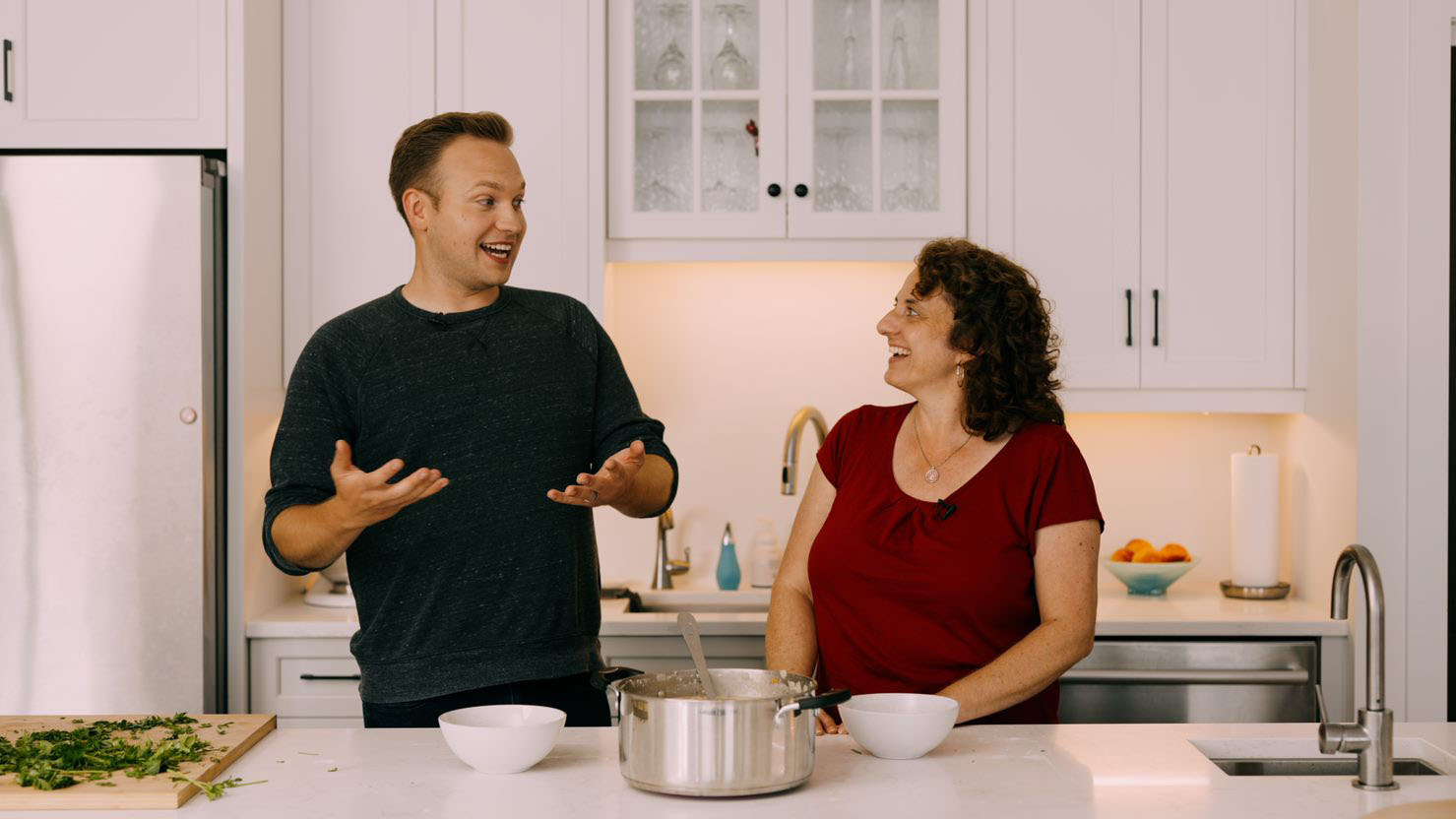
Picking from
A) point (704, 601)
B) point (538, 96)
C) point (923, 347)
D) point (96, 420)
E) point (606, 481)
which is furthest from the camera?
point (704, 601)

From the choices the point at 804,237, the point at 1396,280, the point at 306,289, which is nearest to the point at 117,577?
A: the point at 306,289

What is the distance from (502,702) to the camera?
2.03 meters

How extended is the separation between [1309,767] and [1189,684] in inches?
45.6

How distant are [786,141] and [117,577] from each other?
1759 millimetres

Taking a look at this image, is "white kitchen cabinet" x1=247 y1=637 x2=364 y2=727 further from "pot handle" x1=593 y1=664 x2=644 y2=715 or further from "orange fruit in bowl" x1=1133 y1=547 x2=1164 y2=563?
"orange fruit in bowl" x1=1133 y1=547 x2=1164 y2=563

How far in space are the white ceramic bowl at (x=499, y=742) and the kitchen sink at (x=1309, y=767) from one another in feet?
2.86

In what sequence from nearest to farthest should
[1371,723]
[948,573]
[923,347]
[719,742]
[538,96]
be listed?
[719,742] < [1371,723] < [948,573] < [923,347] < [538,96]

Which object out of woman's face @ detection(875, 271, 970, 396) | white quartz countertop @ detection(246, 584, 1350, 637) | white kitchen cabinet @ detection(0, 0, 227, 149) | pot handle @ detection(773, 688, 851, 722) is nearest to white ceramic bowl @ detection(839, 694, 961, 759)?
pot handle @ detection(773, 688, 851, 722)

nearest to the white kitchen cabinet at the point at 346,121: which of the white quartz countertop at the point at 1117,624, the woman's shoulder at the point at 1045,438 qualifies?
the white quartz countertop at the point at 1117,624

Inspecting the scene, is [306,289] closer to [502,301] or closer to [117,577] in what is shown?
[117,577]

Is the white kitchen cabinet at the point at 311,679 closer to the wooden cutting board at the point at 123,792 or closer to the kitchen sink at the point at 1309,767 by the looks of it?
the wooden cutting board at the point at 123,792

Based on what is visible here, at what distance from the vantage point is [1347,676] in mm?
2920

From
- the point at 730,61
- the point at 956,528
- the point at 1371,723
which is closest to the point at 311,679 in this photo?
the point at 956,528

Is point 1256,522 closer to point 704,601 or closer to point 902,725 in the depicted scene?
point 704,601
